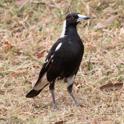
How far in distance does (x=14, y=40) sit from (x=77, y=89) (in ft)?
6.39

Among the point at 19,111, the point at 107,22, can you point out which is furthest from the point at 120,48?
the point at 19,111

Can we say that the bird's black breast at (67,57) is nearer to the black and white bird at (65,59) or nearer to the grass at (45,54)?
the black and white bird at (65,59)

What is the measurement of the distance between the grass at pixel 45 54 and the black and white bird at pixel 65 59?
0.19 m

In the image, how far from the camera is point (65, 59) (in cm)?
604

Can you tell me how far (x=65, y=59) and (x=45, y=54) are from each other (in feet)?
6.07

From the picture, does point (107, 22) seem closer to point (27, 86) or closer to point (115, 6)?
point (115, 6)

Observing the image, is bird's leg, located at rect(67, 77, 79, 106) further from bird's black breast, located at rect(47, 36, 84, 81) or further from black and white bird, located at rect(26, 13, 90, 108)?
bird's black breast, located at rect(47, 36, 84, 81)

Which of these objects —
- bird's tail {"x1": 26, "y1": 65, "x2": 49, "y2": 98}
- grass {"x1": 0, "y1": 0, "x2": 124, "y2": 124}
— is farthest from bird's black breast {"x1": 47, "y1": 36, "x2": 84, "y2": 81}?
grass {"x1": 0, "y1": 0, "x2": 124, "y2": 124}

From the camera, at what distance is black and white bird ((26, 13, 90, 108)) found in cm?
604

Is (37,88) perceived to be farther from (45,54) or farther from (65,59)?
(45,54)

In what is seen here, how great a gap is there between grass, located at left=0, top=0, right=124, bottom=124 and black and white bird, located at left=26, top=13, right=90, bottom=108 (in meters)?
0.19

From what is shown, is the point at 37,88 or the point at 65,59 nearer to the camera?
the point at 65,59

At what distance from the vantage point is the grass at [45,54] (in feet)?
19.4

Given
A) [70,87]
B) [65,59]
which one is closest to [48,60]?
[65,59]
